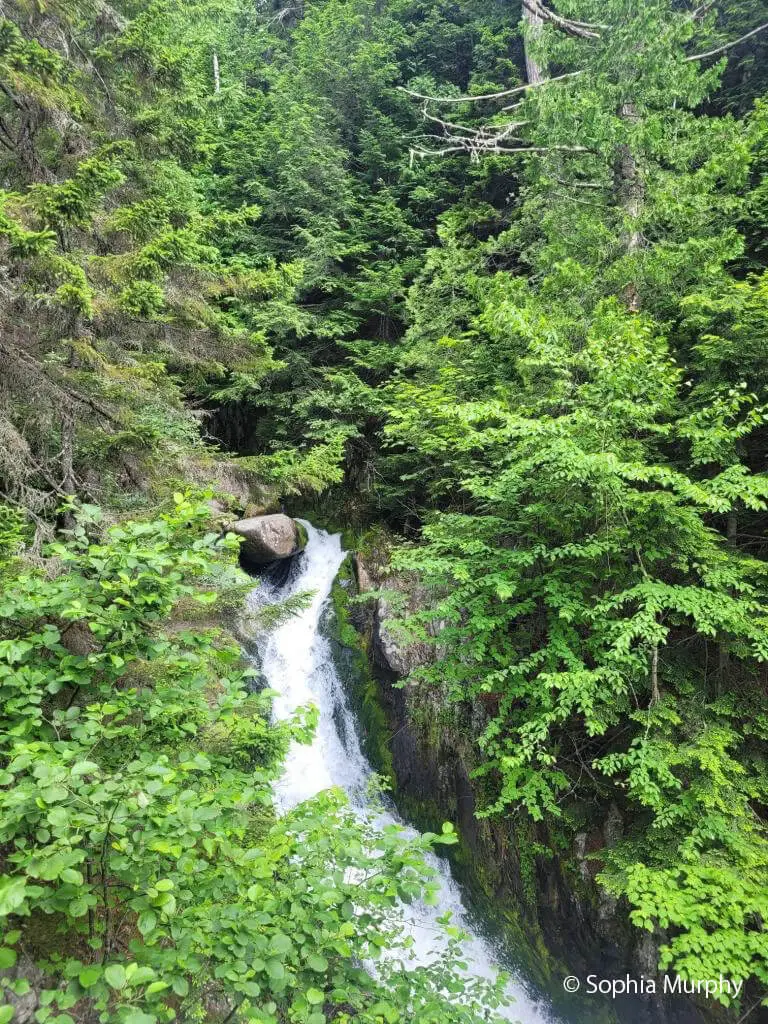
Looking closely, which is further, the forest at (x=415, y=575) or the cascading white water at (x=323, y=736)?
the cascading white water at (x=323, y=736)

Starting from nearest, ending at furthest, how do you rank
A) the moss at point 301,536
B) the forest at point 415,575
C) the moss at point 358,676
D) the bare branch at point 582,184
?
1. the forest at point 415,575
2. the bare branch at point 582,184
3. the moss at point 358,676
4. the moss at point 301,536

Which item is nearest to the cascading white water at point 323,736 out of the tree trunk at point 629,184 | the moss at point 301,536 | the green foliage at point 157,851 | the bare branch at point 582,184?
the moss at point 301,536

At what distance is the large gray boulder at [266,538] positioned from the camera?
9.67 metres

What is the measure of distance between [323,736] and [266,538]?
352cm

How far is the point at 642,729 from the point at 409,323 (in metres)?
8.23

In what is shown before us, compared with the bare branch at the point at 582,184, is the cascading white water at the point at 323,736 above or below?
below

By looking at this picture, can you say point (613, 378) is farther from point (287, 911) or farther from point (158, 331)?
point (158, 331)

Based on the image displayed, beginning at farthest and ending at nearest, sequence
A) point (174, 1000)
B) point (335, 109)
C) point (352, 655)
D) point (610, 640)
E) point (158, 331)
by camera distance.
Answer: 1. point (335, 109)
2. point (352, 655)
3. point (158, 331)
4. point (610, 640)
5. point (174, 1000)

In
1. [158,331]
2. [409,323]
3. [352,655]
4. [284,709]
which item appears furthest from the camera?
[409,323]

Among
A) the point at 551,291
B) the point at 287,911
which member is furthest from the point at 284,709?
the point at 551,291

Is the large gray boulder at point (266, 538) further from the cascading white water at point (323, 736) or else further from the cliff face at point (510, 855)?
the cliff face at point (510, 855)

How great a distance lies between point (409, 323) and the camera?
10.7m

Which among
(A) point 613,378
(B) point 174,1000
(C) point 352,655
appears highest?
(A) point 613,378

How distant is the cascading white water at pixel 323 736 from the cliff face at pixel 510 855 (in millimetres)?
226
